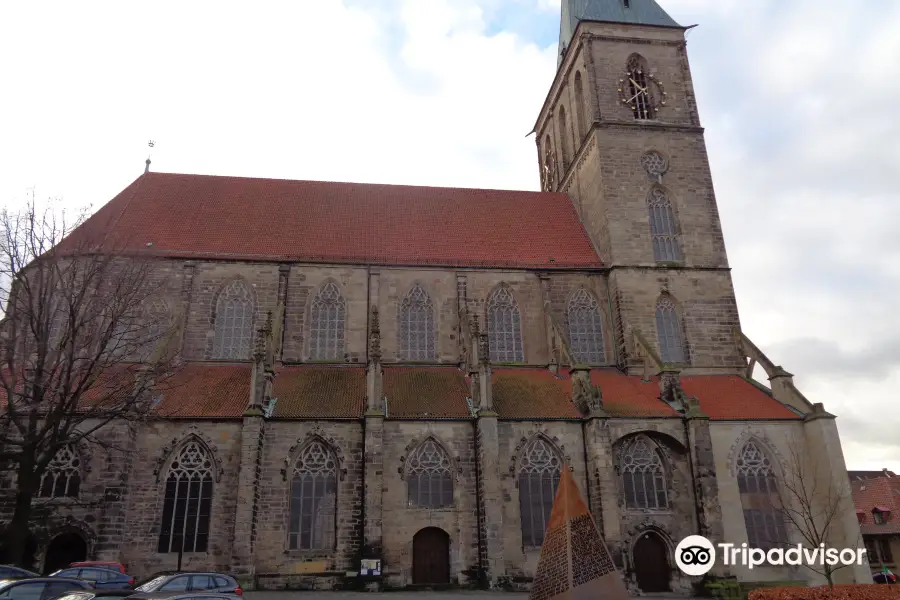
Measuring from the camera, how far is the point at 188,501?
755 inches

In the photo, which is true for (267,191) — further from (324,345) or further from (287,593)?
(287,593)

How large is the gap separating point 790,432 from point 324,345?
1696 centimetres

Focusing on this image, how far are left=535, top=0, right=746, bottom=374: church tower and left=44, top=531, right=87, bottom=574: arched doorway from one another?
19.2 m

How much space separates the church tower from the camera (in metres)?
25.6

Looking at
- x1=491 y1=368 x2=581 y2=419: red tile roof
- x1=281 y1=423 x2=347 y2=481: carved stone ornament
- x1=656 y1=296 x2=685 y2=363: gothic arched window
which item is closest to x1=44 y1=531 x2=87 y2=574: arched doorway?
x1=281 y1=423 x2=347 y2=481: carved stone ornament

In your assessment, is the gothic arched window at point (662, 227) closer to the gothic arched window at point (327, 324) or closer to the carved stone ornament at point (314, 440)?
the gothic arched window at point (327, 324)

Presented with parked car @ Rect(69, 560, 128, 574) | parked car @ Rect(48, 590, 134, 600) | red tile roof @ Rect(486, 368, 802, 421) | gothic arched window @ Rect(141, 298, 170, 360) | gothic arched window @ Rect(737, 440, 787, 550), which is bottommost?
parked car @ Rect(48, 590, 134, 600)

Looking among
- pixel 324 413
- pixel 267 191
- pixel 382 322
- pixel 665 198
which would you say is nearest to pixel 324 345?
pixel 382 322

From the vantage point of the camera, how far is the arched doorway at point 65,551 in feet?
58.9

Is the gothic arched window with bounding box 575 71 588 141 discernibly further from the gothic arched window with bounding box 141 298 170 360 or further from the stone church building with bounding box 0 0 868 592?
the gothic arched window with bounding box 141 298 170 360

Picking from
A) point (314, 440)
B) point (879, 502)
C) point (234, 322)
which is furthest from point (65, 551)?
point (879, 502)

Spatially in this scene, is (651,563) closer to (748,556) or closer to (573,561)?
(748,556)

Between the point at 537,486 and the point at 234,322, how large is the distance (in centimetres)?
1260

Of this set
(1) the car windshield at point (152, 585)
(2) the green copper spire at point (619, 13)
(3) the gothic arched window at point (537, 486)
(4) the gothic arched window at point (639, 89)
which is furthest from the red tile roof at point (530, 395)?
Answer: (2) the green copper spire at point (619, 13)
